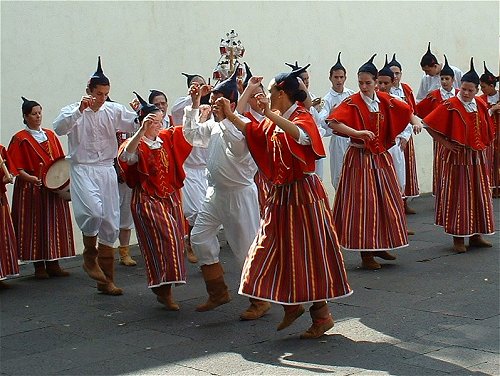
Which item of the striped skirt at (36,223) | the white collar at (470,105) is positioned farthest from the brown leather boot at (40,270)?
the white collar at (470,105)

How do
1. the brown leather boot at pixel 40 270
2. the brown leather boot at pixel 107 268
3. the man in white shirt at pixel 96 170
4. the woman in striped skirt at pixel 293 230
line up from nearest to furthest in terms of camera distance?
the woman in striped skirt at pixel 293 230 → the man in white shirt at pixel 96 170 → the brown leather boot at pixel 107 268 → the brown leather boot at pixel 40 270

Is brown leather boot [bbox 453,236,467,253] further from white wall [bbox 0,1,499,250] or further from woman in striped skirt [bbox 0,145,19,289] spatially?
woman in striped skirt [bbox 0,145,19,289]

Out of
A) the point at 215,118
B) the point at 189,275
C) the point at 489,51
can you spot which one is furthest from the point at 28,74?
the point at 489,51

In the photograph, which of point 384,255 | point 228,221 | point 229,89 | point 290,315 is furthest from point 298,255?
point 384,255

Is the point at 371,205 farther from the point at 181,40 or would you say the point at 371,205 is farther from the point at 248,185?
the point at 181,40

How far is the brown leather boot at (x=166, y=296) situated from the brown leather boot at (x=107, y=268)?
0.78 meters

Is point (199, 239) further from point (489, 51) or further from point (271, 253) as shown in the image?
point (489, 51)

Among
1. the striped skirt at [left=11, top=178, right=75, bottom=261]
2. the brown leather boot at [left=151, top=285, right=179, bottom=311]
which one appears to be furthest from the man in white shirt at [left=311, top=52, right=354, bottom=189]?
the brown leather boot at [left=151, top=285, right=179, bottom=311]

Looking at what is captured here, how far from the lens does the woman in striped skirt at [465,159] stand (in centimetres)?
931

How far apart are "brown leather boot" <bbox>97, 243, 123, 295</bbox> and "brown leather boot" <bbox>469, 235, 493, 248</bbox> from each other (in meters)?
3.66

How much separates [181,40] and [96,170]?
11.4 ft

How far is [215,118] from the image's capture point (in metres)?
6.98

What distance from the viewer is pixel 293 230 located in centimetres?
629

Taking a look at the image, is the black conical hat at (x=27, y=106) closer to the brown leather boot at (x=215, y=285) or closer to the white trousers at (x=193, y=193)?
the white trousers at (x=193, y=193)
